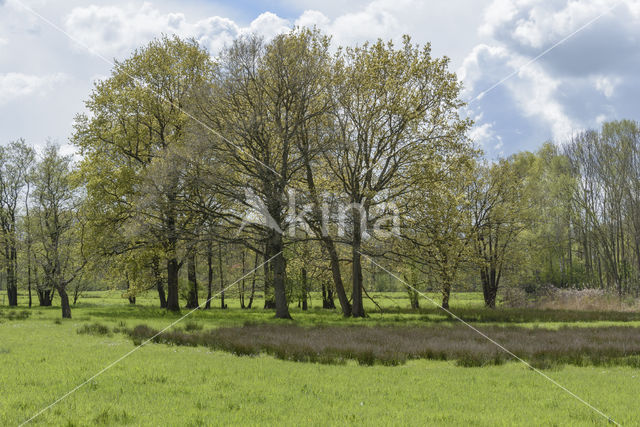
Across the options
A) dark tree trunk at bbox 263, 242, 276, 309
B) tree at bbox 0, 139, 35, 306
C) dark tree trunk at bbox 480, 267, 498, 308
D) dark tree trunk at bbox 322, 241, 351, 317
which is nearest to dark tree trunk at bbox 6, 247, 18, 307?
tree at bbox 0, 139, 35, 306

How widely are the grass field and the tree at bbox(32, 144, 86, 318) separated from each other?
48.5 feet

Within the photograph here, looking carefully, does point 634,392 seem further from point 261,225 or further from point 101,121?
point 101,121

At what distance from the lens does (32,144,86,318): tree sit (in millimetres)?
26688

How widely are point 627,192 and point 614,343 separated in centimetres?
3783

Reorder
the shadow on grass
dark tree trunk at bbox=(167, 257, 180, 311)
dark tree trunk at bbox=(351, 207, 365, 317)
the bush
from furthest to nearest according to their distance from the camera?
dark tree trunk at bbox=(167, 257, 180, 311) < dark tree trunk at bbox=(351, 207, 365, 317) < the bush < the shadow on grass

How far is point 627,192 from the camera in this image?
4578 cm

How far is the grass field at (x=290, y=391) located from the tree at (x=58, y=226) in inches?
582

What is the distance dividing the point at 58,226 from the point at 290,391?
26873mm

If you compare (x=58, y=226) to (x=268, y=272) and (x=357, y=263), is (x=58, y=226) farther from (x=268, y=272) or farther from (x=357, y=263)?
(x=357, y=263)

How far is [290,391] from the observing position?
884cm

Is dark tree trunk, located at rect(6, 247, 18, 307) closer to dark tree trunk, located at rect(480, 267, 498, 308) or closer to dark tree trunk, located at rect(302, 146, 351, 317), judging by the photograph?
dark tree trunk, located at rect(302, 146, 351, 317)

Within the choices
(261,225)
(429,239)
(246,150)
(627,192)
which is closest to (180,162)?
(246,150)

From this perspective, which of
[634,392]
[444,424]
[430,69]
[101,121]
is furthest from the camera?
[101,121]

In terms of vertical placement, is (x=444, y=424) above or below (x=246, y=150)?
below
